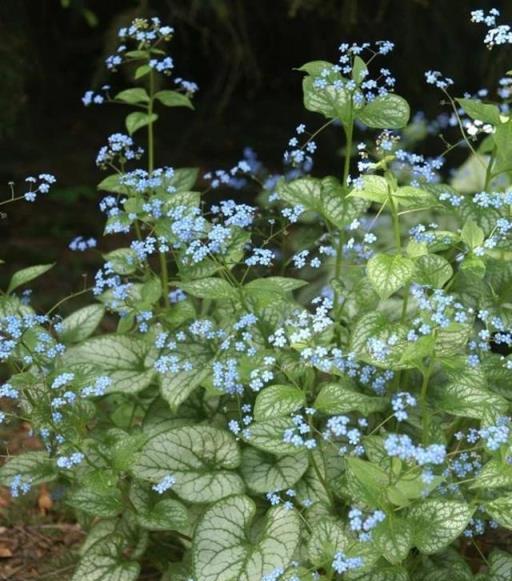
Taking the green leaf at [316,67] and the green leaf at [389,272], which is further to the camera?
the green leaf at [316,67]

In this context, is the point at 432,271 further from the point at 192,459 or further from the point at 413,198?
the point at 192,459

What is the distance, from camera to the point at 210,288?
2391 mm

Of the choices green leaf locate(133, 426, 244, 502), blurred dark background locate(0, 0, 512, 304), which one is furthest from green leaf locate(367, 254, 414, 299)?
blurred dark background locate(0, 0, 512, 304)

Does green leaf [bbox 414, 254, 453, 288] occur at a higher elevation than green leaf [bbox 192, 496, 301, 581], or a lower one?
higher

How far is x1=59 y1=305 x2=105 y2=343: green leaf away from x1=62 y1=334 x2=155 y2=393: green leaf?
9 cm

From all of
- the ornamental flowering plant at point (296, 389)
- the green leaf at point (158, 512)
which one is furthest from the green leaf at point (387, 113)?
the green leaf at point (158, 512)

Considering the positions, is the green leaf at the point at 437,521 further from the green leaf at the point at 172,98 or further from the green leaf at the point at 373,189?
the green leaf at the point at 172,98

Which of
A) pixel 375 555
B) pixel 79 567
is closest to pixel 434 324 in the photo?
pixel 375 555

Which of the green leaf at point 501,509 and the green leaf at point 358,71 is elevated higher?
the green leaf at point 358,71

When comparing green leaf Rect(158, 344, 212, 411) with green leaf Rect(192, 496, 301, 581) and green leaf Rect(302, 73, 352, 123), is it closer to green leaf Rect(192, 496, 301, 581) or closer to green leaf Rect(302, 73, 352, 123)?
green leaf Rect(192, 496, 301, 581)

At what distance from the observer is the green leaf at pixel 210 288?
2375mm

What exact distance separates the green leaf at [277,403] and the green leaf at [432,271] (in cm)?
37

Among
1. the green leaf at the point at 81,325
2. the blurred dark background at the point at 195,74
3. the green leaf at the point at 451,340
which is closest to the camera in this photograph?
the green leaf at the point at 451,340

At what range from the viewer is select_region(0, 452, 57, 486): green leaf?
2518mm
